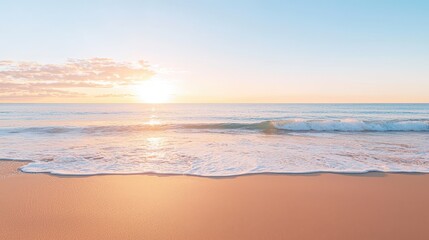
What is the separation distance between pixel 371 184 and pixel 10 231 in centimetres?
704

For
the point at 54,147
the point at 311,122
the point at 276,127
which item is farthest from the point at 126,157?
the point at 311,122

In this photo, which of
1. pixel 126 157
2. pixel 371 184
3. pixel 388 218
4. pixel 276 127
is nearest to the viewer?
pixel 388 218

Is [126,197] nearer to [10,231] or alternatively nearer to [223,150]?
[10,231]

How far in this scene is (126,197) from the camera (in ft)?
18.2

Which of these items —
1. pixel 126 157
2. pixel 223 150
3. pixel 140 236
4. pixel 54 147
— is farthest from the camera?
pixel 54 147

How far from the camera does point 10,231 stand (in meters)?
4.17

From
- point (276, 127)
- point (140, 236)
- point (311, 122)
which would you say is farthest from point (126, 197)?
point (311, 122)

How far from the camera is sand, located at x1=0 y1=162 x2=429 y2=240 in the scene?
4113 millimetres

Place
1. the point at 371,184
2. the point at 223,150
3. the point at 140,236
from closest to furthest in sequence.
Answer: the point at 140,236 → the point at 371,184 → the point at 223,150

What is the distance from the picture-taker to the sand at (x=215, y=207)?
411 cm

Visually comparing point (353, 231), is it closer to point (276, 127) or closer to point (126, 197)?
point (126, 197)

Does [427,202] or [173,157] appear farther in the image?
[173,157]

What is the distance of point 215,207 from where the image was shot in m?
5.04

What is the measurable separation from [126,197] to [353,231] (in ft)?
13.4
